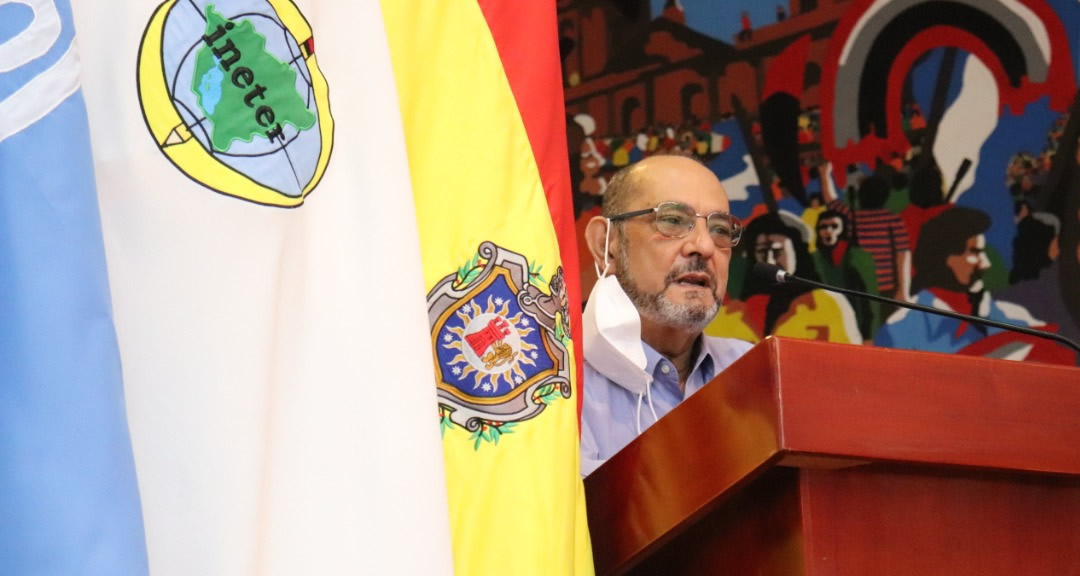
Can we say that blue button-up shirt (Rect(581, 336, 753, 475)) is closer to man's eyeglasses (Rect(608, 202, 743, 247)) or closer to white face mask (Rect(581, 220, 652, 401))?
white face mask (Rect(581, 220, 652, 401))

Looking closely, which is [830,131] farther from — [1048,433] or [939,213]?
[1048,433]

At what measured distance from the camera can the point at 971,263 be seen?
11.2 ft

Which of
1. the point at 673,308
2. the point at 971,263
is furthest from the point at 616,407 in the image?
the point at 971,263

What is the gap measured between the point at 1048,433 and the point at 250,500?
0.77 m

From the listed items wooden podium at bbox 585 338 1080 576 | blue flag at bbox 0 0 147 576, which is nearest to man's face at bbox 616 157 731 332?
wooden podium at bbox 585 338 1080 576

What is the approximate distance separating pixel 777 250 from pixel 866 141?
40cm

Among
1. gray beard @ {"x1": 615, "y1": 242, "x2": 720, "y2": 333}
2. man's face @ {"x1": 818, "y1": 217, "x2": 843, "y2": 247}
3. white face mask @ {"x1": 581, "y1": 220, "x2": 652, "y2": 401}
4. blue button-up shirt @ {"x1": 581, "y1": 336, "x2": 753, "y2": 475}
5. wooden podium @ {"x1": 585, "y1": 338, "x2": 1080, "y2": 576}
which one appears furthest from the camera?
man's face @ {"x1": 818, "y1": 217, "x2": 843, "y2": 247}

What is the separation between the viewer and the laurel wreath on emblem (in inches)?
46.8

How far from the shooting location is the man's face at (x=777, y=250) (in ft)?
11.9

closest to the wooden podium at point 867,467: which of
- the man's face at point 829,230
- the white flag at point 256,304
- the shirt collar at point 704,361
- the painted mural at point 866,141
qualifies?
the white flag at point 256,304

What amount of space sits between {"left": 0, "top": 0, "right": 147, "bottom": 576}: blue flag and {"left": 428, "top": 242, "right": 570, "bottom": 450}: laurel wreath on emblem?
39cm

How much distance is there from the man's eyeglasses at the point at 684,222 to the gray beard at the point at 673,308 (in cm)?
7

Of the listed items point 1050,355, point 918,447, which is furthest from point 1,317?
point 1050,355

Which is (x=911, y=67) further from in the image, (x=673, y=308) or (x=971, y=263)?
(x=673, y=308)
